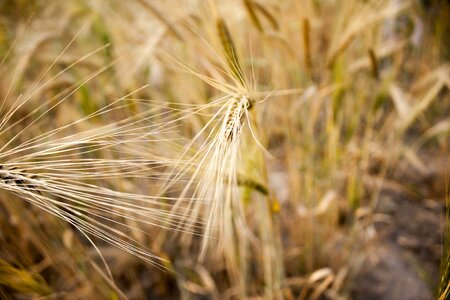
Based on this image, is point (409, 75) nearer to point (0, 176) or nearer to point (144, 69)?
point (144, 69)

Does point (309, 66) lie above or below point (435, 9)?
below

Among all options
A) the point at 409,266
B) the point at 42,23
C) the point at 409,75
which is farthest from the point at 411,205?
the point at 42,23

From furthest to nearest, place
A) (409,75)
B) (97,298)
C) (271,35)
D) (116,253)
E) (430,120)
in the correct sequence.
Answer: (409,75) < (430,120) < (116,253) < (97,298) < (271,35)

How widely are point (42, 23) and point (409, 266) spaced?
5.34 ft

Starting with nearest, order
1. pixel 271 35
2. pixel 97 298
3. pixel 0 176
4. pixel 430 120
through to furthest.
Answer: pixel 0 176
pixel 271 35
pixel 97 298
pixel 430 120

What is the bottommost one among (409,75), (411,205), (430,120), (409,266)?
(409,266)

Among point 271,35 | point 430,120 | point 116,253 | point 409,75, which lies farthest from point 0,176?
point 409,75

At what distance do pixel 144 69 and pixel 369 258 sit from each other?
976 mm

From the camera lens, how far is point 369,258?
1.15 metres

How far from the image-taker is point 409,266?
44.1 inches

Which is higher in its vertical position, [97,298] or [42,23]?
A: [42,23]

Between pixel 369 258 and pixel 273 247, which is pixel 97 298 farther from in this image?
pixel 369 258

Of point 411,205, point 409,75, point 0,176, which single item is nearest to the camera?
point 0,176

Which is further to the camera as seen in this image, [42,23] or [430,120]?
[430,120]
